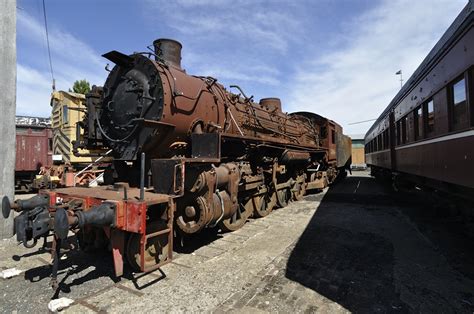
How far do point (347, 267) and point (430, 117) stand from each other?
3.57 metres

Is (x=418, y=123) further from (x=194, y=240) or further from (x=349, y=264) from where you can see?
(x=194, y=240)

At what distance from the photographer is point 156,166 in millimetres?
4617

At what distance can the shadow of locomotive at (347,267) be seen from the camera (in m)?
3.55

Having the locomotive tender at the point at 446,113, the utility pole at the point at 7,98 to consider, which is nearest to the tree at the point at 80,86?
the utility pole at the point at 7,98

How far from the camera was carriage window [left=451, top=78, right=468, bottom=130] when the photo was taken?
4285 millimetres

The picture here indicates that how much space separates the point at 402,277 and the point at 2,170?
24.1ft

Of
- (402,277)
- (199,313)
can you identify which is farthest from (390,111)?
(199,313)

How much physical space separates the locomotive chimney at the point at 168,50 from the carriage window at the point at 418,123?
513 cm

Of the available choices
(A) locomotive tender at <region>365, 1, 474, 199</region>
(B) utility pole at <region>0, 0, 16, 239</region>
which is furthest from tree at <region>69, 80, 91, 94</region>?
(A) locomotive tender at <region>365, 1, 474, 199</region>

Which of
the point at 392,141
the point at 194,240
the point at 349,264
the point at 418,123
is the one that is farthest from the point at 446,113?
the point at 392,141

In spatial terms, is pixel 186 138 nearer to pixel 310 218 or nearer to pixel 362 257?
pixel 362 257

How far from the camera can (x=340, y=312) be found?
327cm

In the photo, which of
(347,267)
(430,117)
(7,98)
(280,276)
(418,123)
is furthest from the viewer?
(418,123)

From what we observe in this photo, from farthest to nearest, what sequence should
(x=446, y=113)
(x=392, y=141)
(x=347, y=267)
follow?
(x=392, y=141)
(x=446, y=113)
(x=347, y=267)
